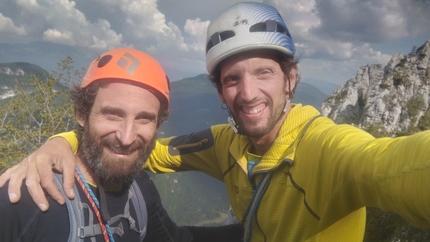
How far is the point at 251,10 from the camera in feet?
13.3

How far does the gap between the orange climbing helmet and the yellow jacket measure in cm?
104

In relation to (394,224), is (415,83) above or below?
above

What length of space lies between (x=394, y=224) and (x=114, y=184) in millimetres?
10459

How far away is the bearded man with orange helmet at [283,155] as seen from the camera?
5.54 feet

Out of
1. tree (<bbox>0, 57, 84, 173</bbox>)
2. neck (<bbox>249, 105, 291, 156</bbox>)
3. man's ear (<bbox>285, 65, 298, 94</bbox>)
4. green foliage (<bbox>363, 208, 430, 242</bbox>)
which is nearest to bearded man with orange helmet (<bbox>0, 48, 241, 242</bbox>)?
neck (<bbox>249, 105, 291, 156</bbox>)

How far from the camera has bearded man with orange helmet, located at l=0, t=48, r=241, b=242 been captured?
9.38 ft

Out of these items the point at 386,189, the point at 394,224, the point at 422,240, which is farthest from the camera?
the point at 394,224

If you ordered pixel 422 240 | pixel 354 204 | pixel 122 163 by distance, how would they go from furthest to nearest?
pixel 422 240 < pixel 122 163 < pixel 354 204

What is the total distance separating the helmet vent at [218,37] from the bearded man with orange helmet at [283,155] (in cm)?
2

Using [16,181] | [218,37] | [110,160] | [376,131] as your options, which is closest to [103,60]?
[110,160]

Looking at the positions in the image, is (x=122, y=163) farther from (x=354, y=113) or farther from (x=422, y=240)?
(x=354, y=113)

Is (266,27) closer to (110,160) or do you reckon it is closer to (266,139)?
(266,139)

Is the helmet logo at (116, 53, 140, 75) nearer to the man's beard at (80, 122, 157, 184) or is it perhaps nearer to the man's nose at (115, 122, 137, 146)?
the man's nose at (115, 122, 137, 146)

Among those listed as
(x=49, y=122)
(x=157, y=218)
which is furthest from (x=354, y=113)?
(x=157, y=218)
